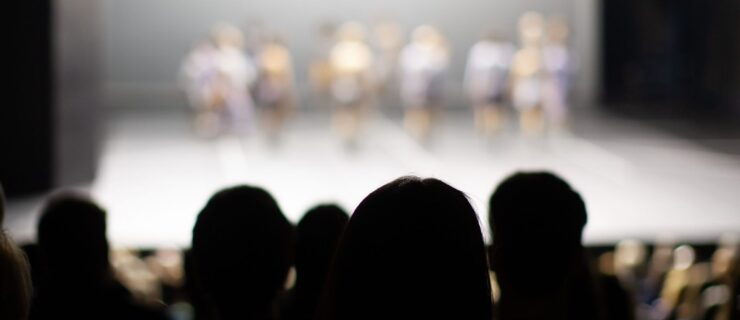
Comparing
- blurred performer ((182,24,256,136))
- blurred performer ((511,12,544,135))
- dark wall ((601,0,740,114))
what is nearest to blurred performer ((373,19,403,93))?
blurred performer ((182,24,256,136))

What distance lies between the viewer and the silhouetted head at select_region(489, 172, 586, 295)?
239 cm

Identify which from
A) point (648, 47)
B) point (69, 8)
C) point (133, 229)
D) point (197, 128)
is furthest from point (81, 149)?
point (648, 47)

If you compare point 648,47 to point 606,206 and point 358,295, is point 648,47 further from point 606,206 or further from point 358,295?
point 358,295

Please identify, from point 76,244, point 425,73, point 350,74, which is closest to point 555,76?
point 425,73

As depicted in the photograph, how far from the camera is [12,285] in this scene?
1676 millimetres

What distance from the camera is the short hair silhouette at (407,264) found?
1.53 m

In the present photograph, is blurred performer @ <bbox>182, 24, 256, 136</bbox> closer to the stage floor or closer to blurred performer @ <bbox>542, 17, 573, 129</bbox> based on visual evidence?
the stage floor

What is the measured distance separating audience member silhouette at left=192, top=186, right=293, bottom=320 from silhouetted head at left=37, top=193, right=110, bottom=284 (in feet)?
1.46

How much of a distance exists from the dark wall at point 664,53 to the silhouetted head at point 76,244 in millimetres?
18505

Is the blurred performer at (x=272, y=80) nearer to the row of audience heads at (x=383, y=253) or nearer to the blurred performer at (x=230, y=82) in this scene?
the blurred performer at (x=230, y=82)

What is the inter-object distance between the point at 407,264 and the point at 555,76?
14.0 meters

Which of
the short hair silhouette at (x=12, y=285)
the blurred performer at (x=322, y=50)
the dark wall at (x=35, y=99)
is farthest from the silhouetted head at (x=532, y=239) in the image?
the blurred performer at (x=322, y=50)

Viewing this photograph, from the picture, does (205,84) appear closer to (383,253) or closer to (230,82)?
(230,82)

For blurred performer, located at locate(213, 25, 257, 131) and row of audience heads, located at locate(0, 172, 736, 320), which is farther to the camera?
blurred performer, located at locate(213, 25, 257, 131)
